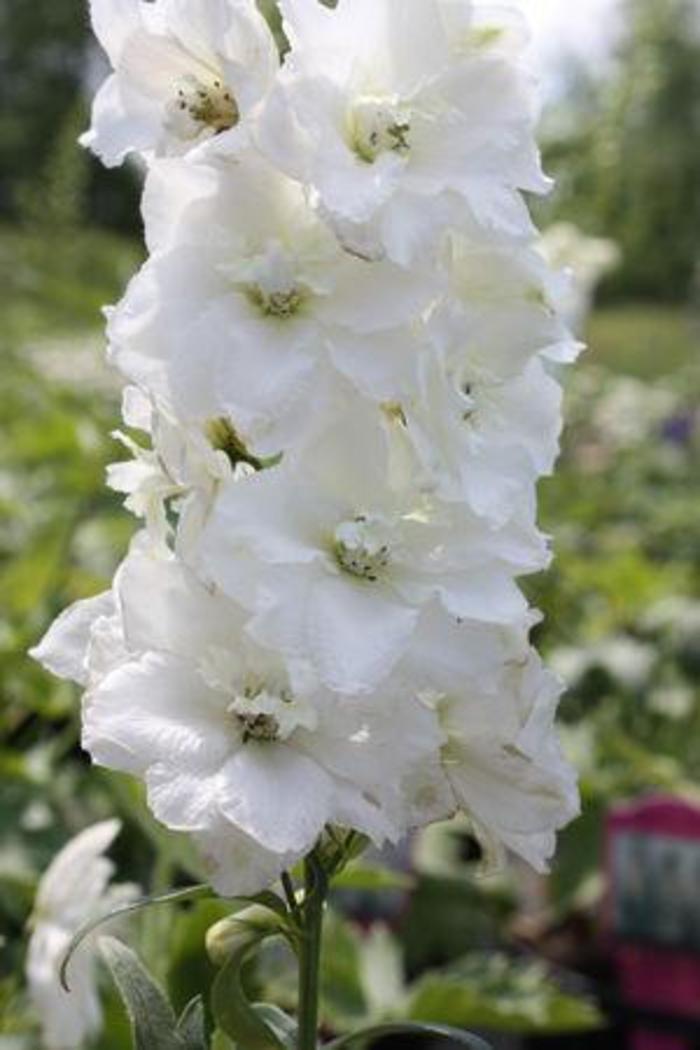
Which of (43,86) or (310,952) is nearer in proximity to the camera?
(310,952)

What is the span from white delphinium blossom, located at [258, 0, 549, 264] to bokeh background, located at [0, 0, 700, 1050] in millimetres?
53

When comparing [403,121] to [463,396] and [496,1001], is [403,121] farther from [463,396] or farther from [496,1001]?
[496,1001]

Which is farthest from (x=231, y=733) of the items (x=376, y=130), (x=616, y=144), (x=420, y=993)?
(x=616, y=144)

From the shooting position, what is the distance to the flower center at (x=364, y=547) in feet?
2.66

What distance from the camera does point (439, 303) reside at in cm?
82

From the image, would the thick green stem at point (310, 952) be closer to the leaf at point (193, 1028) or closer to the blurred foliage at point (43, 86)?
the leaf at point (193, 1028)

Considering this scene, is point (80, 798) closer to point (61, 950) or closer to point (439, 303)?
point (61, 950)

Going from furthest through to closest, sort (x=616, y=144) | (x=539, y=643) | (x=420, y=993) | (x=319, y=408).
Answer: (x=616, y=144) < (x=539, y=643) < (x=420, y=993) < (x=319, y=408)

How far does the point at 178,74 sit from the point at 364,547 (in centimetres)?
22

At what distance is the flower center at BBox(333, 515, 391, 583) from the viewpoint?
812 mm

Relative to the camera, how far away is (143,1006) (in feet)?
2.72

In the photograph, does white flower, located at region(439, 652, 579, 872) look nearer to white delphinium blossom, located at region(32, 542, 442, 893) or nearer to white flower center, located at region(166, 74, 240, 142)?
white delphinium blossom, located at region(32, 542, 442, 893)

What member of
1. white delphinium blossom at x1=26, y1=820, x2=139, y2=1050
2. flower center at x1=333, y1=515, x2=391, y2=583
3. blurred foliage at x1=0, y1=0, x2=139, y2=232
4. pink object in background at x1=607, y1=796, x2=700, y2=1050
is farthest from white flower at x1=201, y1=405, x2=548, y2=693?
blurred foliage at x1=0, y1=0, x2=139, y2=232

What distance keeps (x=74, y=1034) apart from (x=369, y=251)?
706mm
